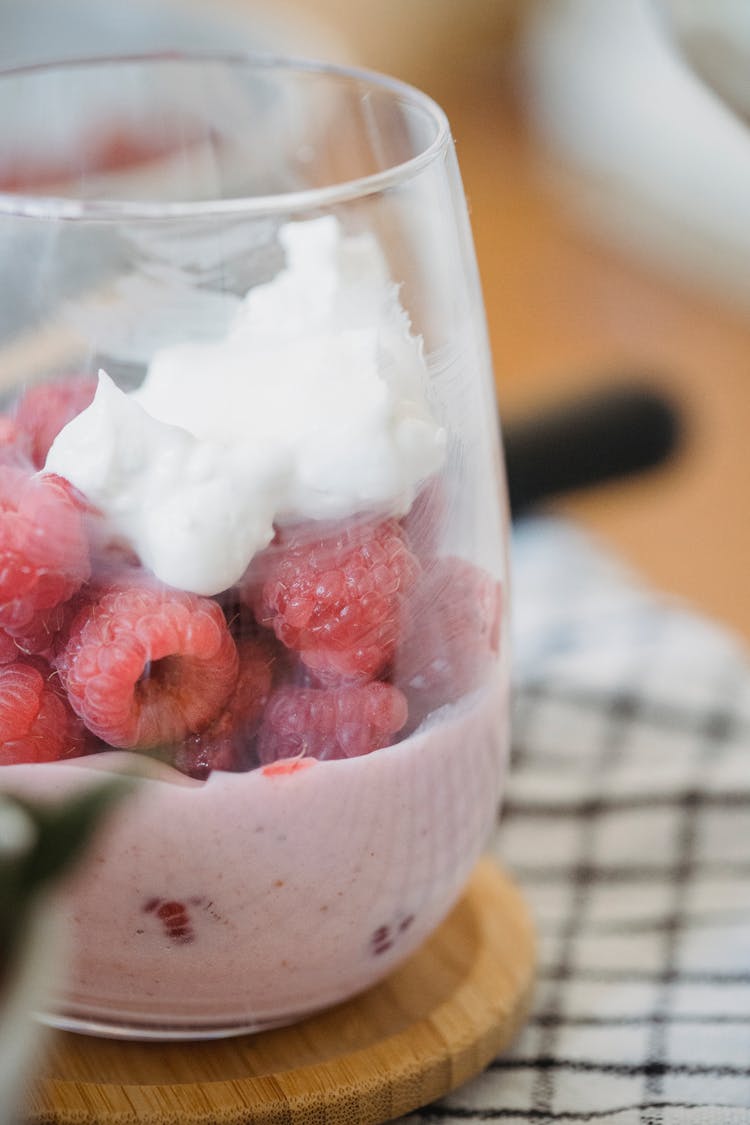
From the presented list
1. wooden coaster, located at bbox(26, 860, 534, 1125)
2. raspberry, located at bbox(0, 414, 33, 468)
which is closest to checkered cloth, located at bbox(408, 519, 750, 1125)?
wooden coaster, located at bbox(26, 860, 534, 1125)

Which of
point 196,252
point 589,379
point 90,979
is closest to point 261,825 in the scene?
point 90,979

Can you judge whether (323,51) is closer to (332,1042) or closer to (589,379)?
(589,379)

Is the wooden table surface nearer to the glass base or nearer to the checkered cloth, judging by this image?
the checkered cloth

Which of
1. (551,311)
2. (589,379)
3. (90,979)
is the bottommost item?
(551,311)

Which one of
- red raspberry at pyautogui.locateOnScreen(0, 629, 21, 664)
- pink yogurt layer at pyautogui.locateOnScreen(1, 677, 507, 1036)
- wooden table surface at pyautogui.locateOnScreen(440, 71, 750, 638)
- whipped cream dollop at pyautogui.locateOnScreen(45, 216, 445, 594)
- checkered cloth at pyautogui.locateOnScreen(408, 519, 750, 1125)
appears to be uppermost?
whipped cream dollop at pyautogui.locateOnScreen(45, 216, 445, 594)

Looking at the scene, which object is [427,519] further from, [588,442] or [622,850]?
[588,442]

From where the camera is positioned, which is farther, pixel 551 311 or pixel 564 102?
pixel 564 102
